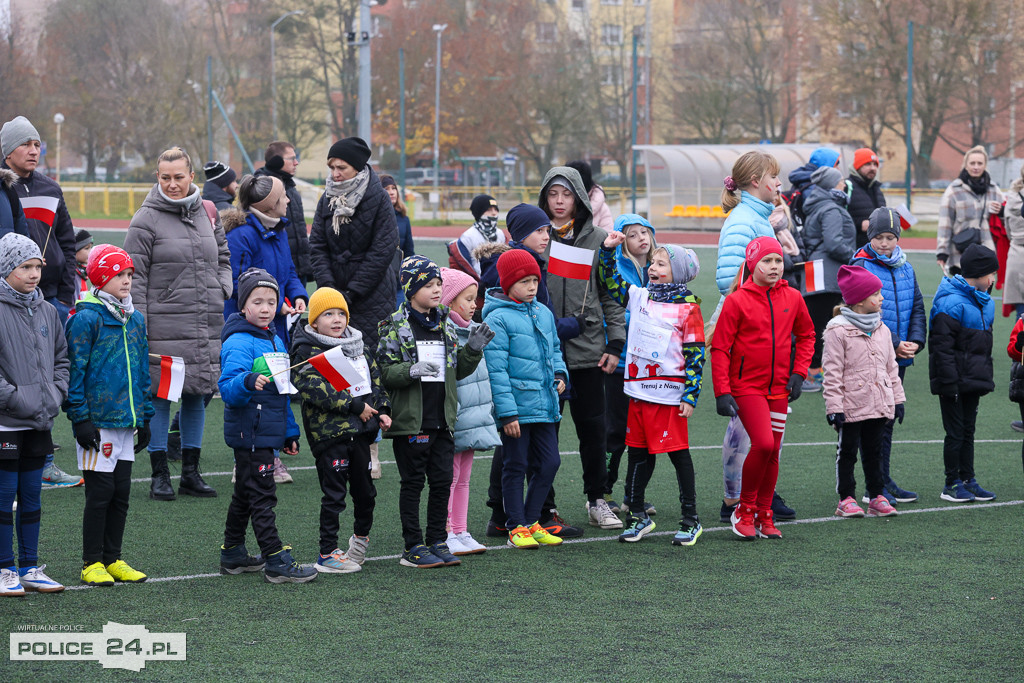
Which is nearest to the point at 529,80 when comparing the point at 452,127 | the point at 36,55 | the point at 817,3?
the point at 452,127

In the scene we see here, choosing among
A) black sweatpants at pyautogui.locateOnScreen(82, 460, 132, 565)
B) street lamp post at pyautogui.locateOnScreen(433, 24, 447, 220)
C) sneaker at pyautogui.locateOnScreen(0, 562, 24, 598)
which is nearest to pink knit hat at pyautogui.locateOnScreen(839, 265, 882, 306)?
black sweatpants at pyautogui.locateOnScreen(82, 460, 132, 565)

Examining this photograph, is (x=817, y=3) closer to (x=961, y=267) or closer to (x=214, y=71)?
(x=214, y=71)

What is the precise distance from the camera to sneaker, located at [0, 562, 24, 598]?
5.44 meters

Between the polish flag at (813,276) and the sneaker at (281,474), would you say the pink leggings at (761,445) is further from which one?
the sneaker at (281,474)

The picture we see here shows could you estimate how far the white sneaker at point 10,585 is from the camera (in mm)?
5438

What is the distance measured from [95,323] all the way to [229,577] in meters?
1.35

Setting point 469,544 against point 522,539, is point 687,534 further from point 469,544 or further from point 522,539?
point 469,544

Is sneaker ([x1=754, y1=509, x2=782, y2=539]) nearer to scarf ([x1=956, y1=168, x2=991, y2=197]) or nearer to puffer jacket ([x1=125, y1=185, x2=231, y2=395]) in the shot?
puffer jacket ([x1=125, y1=185, x2=231, y2=395])

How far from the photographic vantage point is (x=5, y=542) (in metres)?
5.46

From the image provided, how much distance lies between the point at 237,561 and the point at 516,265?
2015 mm

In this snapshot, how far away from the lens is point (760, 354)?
6.54 metres

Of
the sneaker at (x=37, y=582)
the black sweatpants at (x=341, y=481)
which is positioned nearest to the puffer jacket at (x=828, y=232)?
the black sweatpants at (x=341, y=481)

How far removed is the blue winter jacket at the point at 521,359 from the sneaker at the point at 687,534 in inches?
35.7

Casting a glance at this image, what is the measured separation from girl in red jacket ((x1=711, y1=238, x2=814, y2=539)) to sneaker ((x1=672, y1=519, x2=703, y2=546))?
267 millimetres
